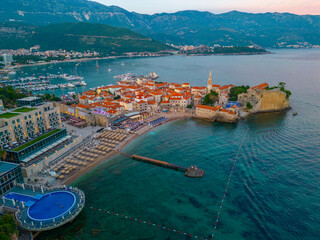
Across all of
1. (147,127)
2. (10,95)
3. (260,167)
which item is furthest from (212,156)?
(10,95)

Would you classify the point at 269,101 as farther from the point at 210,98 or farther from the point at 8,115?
the point at 8,115

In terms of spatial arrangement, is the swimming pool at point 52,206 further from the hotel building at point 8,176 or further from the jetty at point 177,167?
the jetty at point 177,167

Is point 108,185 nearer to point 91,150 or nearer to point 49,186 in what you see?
point 49,186

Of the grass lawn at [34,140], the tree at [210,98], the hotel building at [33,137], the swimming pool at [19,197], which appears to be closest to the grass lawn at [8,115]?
the hotel building at [33,137]

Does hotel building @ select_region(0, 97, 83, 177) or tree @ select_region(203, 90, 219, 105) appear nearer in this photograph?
hotel building @ select_region(0, 97, 83, 177)

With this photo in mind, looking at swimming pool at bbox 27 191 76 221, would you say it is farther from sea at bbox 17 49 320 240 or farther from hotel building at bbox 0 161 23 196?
hotel building at bbox 0 161 23 196

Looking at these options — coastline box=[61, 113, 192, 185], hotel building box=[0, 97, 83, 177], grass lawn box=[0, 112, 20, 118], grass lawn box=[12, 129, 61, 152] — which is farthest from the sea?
grass lawn box=[0, 112, 20, 118]

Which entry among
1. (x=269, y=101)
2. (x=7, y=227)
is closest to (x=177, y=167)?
(x=7, y=227)

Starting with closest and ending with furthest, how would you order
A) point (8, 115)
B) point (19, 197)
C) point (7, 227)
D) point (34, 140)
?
point (7, 227) < point (19, 197) < point (34, 140) < point (8, 115)
